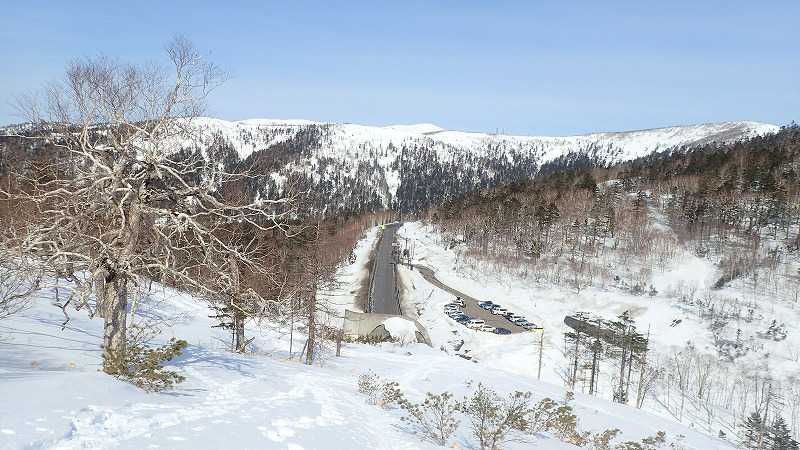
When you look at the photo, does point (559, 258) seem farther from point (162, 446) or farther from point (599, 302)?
point (162, 446)

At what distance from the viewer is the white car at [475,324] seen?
62.0m

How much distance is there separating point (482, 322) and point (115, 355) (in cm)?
5796

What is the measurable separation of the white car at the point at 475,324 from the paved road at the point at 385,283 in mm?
10668

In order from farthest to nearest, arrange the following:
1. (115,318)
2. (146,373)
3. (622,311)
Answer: (622,311) → (115,318) → (146,373)

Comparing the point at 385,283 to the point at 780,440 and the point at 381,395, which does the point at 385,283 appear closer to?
the point at 780,440

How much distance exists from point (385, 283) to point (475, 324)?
24903 millimetres

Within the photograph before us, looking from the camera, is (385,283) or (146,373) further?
(385,283)

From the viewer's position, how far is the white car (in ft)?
204

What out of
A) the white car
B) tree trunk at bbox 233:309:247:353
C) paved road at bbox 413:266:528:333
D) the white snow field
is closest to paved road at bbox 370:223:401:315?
paved road at bbox 413:266:528:333

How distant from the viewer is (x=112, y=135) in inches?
361

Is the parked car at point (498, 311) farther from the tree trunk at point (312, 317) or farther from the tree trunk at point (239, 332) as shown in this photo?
the tree trunk at point (239, 332)

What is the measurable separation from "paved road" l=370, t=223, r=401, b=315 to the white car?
10.7m

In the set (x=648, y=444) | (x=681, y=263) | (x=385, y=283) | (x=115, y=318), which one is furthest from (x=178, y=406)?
(x=681, y=263)

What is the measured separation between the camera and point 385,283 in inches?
3290
